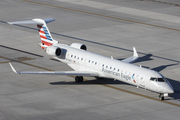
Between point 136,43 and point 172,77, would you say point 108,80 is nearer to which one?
point 172,77

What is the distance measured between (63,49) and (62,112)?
1011cm

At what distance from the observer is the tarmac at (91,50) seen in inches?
1037

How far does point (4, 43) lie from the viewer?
45.6 m

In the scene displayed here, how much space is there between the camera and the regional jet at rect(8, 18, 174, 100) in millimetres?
28438

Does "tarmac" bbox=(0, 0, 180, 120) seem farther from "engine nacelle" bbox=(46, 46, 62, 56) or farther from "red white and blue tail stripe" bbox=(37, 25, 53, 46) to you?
"red white and blue tail stripe" bbox=(37, 25, 53, 46)

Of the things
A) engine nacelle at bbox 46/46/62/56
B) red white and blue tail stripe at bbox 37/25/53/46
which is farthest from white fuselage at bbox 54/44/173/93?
red white and blue tail stripe at bbox 37/25/53/46

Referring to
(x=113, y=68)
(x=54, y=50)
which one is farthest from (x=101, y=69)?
(x=54, y=50)

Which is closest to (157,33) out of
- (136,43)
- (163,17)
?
(136,43)

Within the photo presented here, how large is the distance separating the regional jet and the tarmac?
1.01 metres

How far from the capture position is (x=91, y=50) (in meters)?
43.5

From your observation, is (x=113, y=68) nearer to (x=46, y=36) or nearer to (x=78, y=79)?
(x=78, y=79)

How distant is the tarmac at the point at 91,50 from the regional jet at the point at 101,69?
3.32 feet

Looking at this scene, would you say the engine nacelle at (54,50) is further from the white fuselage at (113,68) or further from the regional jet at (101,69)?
the white fuselage at (113,68)

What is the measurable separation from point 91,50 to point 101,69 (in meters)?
12.0
